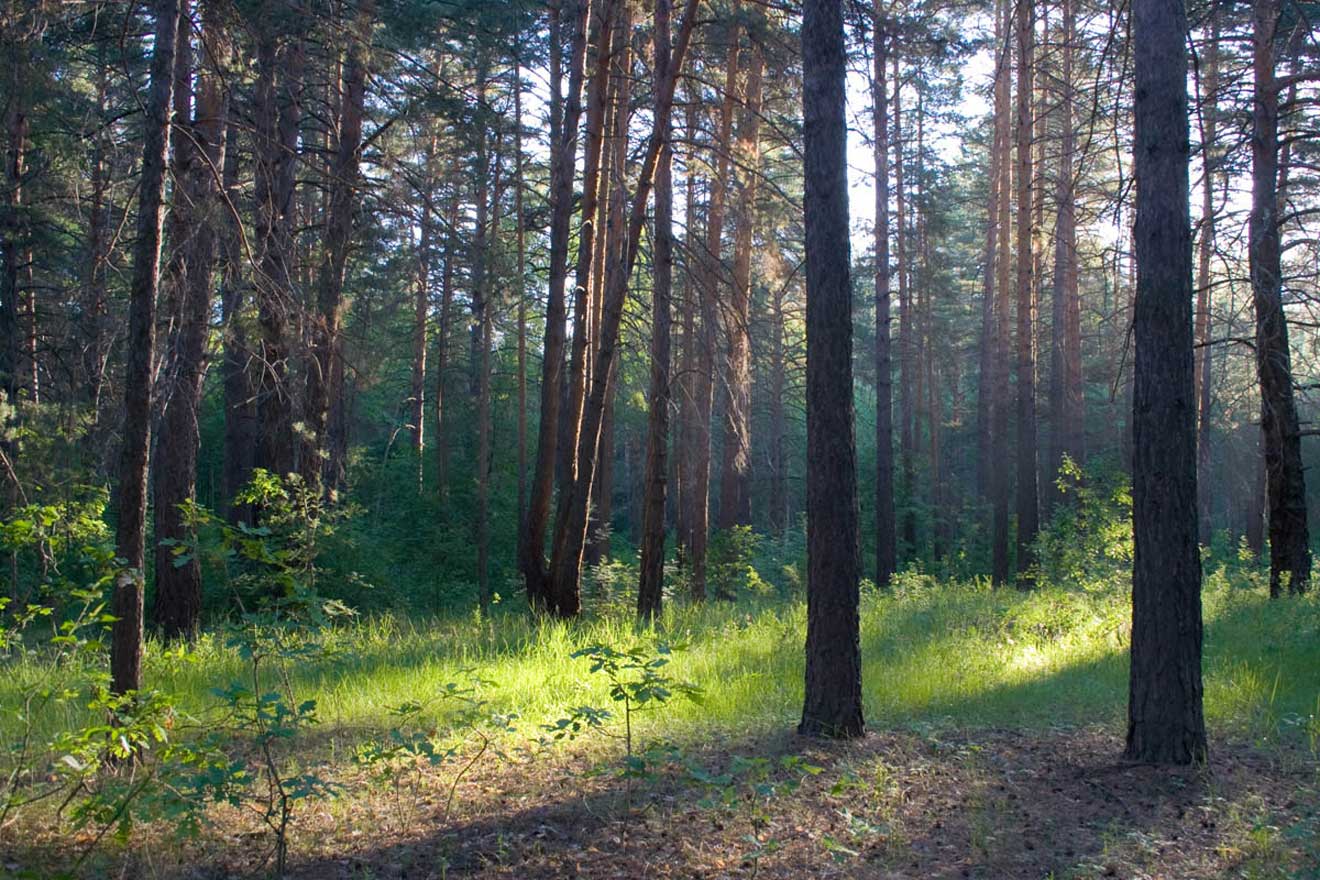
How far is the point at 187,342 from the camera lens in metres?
11.3

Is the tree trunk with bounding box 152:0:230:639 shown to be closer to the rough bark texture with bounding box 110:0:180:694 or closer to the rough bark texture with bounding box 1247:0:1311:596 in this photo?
the rough bark texture with bounding box 110:0:180:694

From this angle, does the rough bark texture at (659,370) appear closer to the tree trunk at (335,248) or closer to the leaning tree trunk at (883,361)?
the tree trunk at (335,248)

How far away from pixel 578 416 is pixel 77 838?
8.87m

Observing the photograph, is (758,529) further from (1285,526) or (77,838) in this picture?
(77,838)

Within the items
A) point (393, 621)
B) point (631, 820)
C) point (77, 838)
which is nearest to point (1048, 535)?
point (393, 621)

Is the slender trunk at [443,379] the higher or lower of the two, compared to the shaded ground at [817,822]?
higher

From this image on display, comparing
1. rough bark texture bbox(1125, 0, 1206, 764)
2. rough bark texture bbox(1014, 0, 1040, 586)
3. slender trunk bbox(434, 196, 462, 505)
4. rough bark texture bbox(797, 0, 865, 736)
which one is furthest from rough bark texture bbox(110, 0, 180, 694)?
slender trunk bbox(434, 196, 462, 505)

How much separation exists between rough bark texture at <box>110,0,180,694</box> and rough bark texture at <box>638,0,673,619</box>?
727 cm

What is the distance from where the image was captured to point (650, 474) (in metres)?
13.2

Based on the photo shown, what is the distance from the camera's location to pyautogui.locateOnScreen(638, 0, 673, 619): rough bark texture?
40.2 ft

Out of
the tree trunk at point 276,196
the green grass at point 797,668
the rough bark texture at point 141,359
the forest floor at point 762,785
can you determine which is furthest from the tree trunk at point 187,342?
the forest floor at point 762,785

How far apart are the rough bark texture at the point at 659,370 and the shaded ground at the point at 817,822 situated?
678cm

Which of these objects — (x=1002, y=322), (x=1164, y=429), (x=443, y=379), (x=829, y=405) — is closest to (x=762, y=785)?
(x=829, y=405)

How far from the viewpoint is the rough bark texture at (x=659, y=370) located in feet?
40.2
